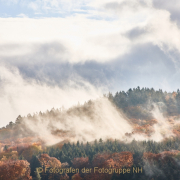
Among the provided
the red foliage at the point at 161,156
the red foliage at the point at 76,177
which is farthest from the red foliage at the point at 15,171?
the red foliage at the point at 161,156

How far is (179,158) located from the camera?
138 m

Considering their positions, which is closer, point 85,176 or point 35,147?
point 85,176

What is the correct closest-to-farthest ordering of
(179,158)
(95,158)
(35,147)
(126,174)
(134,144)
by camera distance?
(126,174)
(179,158)
(95,158)
(134,144)
(35,147)

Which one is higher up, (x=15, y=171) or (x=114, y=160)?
(x=114, y=160)

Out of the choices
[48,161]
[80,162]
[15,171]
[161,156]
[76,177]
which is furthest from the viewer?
[48,161]

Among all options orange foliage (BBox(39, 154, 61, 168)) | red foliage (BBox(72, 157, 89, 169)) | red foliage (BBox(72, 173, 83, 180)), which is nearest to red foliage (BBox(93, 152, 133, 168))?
red foliage (BBox(72, 157, 89, 169))

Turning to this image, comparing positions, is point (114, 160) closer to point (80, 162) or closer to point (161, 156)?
point (80, 162)

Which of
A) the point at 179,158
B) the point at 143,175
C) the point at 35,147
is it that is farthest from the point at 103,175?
the point at 35,147

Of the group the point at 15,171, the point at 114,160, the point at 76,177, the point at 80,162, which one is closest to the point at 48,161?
the point at 80,162

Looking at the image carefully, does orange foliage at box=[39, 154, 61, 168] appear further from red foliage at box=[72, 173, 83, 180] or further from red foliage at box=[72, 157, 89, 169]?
red foliage at box=[72, 173, 83, 180]

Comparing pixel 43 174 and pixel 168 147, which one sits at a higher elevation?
pixel 168 147

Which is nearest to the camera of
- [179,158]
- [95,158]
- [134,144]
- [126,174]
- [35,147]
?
[126,174]

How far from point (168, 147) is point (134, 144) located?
22.9 m

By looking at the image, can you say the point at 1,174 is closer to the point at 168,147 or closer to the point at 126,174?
the point at 126,174
